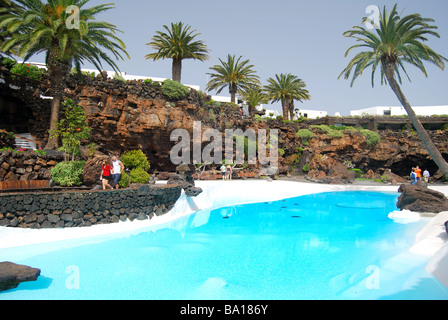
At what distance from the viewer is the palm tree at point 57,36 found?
1470cm

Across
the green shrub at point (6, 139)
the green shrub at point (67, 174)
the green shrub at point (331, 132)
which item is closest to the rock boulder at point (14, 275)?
the green shrub at point (67, 174)

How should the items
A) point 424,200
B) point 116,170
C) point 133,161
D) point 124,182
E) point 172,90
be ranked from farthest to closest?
point 172,90 < point 133,161 < point 424,200 < point 124,182 < point 116,170

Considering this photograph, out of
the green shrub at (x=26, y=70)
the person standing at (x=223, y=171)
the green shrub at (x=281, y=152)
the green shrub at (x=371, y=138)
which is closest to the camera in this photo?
the green shrub at (x=26, y=70)

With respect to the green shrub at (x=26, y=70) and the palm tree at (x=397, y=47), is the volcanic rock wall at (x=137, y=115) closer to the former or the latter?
the green shrub at (x=26, y=70)

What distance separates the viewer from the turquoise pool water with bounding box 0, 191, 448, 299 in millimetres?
6453

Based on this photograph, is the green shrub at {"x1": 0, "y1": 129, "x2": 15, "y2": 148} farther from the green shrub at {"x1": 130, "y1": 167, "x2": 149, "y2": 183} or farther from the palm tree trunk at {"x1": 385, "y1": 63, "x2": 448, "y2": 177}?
the palm tree trunk at {"x1": 385, "y1": 63, "x2": 448, "y2": 177}

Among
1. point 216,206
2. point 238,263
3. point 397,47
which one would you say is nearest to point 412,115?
point 397,47

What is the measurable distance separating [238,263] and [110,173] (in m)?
7.81

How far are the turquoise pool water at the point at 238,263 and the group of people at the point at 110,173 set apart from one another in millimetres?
2845

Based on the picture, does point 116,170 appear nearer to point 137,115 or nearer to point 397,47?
point 137,115

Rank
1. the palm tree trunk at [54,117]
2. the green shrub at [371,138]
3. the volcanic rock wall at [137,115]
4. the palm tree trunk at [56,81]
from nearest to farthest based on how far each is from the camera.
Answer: the palm tree trunk at [54,117], the palm tree trunk at [56,81], the volcanic rock wall at [137,115], the green shrub at [371,138]

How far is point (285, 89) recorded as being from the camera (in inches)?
1591

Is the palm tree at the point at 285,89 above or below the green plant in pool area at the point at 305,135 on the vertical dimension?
above
